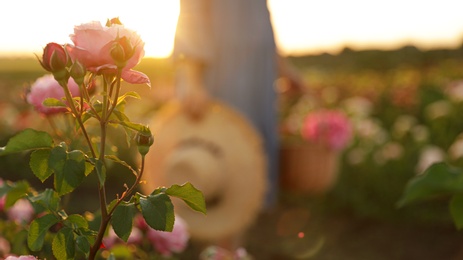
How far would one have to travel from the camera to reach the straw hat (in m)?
3.49

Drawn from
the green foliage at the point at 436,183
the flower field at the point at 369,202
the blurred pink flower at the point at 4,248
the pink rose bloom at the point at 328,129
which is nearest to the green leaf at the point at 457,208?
the green foliage at the point at 436,183

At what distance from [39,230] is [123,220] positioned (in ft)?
0.46

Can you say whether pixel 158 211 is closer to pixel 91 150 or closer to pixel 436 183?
pixel 91 150

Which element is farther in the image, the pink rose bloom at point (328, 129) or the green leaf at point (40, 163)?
the pink rose bloom at point (328, 129)

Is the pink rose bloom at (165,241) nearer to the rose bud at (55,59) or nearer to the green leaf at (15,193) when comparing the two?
the green leaf at (15,193)

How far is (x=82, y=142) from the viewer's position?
1824 mm

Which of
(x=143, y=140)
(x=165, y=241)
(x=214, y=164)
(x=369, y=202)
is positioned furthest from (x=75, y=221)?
(x=369, y=202)

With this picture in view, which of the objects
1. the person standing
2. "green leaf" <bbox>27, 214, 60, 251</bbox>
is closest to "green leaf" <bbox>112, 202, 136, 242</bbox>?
"green leaf" <bbox>27, 214, 60, 251</bbox>

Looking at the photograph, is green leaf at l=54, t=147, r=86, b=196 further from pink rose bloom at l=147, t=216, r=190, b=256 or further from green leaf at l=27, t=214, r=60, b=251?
pink rose bloom at l=147, t=216, r=190, b=256

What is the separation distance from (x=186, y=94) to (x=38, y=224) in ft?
8.32

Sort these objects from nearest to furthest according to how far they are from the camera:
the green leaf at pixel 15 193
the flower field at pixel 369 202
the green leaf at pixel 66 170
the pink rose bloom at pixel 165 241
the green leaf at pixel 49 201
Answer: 1. the green leaf at pixel 66 170
2. the green leaf at pixel 49 201
3. the green leaf at pixel 15 193
4. the pink rose bloom at pixel 165 241
5. the flower field at pixel 369 202

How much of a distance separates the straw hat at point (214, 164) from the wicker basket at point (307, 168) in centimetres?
47

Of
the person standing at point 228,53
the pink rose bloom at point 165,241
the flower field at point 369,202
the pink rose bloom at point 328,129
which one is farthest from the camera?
the flower field at point 369,202

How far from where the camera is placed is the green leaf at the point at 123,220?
3.21 feet
